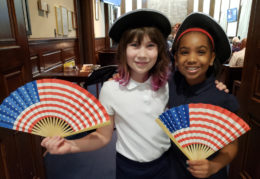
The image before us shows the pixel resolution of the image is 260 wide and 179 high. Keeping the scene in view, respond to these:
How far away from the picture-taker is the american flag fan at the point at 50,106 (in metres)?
0.66

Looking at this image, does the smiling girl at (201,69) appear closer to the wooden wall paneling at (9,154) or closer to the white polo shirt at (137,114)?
the white polo shirt at (137,114)

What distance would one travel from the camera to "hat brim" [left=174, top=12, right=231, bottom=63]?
87 centimetres

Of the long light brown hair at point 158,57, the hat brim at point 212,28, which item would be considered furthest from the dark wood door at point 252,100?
the long light brown hair at point 158,57

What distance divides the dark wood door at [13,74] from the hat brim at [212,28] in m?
0.93

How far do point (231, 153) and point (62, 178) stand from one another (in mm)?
1569

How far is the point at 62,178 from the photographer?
1.83m

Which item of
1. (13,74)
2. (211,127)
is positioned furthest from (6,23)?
(211,127)

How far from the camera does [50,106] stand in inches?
26.9

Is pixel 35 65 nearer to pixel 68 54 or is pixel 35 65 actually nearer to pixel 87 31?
pixel 68 54

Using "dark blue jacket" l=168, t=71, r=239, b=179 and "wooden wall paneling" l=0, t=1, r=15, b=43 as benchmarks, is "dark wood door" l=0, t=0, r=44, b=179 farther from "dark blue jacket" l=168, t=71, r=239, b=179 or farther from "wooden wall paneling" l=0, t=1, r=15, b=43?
"dark blue jacket" l=168, t=71, r=239, b=179

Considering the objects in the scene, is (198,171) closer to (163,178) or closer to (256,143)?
(163,178)

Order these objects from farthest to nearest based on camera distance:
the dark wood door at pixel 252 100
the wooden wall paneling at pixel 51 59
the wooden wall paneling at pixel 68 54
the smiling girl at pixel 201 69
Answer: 1. the wooden wall paneling at pixel 68 54
2. the wooden wall paneling at pixel 51 59
3. the dark wood door at pixel 252 100
4. the smiling girl at pixel 201 69

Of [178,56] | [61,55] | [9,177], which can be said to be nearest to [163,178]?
[178,56]

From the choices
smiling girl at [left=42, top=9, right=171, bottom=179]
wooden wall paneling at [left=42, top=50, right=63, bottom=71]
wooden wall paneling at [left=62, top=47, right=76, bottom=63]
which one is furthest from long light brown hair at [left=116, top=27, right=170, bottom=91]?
wooden wall paneling at [left=62, top=47, right=76, bottom=63]
